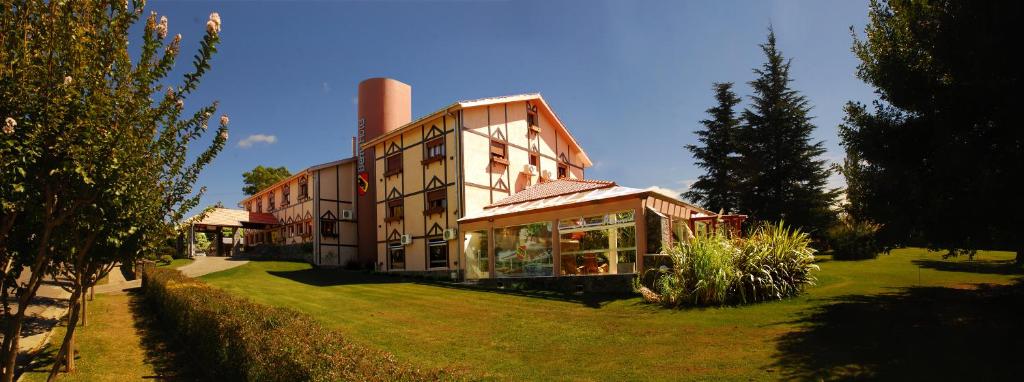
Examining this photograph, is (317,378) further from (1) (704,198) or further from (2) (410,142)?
(1) (704,198)

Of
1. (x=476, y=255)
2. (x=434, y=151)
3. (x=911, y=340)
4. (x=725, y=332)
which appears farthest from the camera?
(x=434, y=151)

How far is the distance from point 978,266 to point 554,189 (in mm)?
13386

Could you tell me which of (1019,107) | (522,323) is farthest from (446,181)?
(1019,107)

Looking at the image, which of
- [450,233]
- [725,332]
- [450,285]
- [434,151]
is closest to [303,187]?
[434,151]

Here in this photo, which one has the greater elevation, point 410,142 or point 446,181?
point 410,142

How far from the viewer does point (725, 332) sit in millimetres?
8781

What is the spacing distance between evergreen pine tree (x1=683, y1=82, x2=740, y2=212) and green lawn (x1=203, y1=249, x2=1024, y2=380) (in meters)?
14.9

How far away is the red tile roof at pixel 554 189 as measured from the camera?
1958 centimetres

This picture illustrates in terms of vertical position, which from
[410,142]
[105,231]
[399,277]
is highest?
[410,142]

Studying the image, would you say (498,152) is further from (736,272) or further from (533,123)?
(736,272)

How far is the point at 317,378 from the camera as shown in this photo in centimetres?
452

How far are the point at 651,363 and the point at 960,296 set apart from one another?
288 inches

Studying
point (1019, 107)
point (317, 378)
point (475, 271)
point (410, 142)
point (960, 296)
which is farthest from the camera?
point (410, 142)

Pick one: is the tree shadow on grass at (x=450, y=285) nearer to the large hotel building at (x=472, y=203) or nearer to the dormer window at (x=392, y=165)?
the large hotel building at (x=472, y=203)
